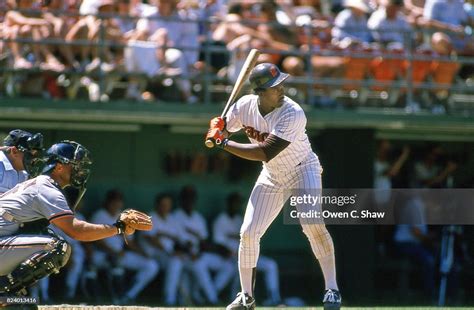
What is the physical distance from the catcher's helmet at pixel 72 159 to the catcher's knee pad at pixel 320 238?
73.4 inches

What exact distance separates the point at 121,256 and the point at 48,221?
5957 millimetres

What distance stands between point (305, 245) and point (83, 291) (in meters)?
3.22

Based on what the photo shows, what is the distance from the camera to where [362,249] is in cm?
1355

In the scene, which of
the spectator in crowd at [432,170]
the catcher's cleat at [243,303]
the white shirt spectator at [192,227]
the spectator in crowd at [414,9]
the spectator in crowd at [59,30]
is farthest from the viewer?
the spectator in crowd at [432,170]

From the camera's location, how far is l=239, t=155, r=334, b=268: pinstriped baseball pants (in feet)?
25.1

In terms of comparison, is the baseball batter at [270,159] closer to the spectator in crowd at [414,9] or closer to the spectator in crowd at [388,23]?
the spectator in crowd at [388,23]

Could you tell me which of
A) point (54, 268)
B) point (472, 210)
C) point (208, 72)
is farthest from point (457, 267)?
point (54, 268)

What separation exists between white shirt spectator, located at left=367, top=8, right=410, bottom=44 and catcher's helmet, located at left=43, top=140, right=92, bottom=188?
7.32 m

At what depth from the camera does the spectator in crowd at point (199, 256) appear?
41.8ft

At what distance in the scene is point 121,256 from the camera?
12578 mm

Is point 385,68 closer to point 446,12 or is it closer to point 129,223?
point 446,12

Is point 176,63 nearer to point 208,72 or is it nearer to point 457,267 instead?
point 208,72

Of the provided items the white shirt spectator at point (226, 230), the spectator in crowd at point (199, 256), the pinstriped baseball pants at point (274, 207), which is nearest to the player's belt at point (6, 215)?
the pinstriped baseball pants at point (274, 207)

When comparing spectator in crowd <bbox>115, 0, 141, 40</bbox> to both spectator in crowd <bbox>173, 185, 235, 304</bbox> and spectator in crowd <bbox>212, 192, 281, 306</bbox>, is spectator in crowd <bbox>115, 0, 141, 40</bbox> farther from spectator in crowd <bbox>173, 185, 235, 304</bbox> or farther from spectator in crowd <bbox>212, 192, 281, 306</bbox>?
spectator in crowd <bbox>212, 192, 281, 306</bbox>
